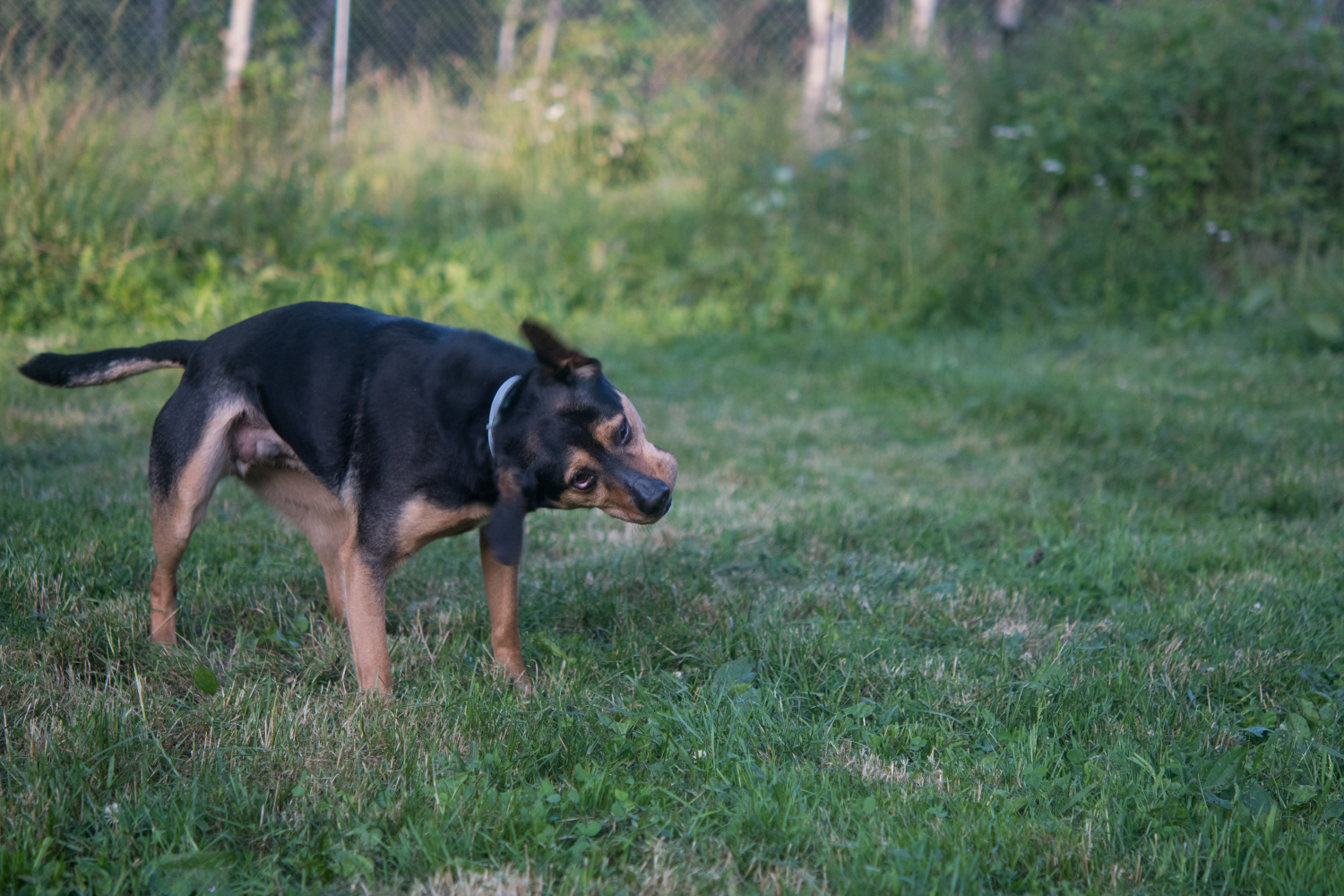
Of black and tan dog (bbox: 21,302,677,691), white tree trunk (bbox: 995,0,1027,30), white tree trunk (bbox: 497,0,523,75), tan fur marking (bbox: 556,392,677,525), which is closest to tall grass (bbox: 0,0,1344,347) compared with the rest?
white tree trunk (bbox: 995,0,1027,30)

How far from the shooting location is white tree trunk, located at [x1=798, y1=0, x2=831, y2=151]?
1002 centimetres

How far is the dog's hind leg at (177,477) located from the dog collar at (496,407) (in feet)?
3.12

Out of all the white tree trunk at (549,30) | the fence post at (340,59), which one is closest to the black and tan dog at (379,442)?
the fence post at (340,59)

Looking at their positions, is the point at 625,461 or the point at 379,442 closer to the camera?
the point at 625,461

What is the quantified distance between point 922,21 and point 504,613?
1009cm

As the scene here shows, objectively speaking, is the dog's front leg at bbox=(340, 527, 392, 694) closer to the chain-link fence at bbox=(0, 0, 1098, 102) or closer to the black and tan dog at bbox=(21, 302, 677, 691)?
the black and tan dog at bbox=(21, 302, 677, 691)

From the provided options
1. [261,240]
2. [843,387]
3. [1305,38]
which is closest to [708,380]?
[843,387]

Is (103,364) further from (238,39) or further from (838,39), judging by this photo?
(838,39)

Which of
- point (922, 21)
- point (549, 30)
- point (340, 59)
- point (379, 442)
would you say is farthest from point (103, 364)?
point (549, 30)

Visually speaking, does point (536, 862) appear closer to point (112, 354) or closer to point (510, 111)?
point (112, 354)

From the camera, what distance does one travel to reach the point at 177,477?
9.85ft

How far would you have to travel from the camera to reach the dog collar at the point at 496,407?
253cm

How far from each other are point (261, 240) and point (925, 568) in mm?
6424

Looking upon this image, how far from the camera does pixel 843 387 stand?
689 centimetres
